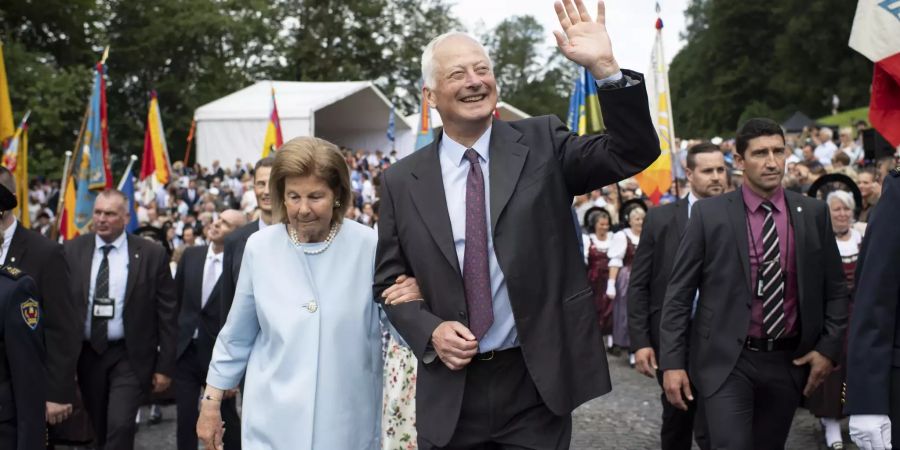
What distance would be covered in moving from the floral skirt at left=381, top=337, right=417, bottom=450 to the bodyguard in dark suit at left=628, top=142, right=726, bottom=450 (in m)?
1.43

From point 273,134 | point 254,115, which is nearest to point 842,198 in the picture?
point 273,134

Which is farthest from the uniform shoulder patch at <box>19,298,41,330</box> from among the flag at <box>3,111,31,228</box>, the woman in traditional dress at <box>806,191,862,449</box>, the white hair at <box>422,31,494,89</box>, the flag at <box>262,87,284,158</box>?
the flag at <box>262,87,284,158</box>

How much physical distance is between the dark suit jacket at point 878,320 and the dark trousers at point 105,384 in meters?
5.05

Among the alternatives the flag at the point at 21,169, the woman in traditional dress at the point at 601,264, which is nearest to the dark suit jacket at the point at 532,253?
the flag at the point at 21,169

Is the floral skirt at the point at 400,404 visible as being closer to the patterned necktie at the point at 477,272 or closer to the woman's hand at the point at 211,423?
the woman's hand at the point at 211,423

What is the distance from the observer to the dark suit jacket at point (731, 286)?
5.35m

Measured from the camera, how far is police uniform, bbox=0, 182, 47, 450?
480cm

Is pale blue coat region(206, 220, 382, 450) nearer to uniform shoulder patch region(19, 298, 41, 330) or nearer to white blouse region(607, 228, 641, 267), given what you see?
uniform shoulder patch region(19, 298, 41, 330)

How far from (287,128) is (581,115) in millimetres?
22437

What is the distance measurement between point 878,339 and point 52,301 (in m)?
4.38

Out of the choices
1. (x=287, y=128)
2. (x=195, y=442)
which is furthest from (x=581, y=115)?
(x=287, y=128)

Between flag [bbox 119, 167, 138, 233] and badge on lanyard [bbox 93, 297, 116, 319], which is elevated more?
flag [bbox 119, 167, 138, 233]

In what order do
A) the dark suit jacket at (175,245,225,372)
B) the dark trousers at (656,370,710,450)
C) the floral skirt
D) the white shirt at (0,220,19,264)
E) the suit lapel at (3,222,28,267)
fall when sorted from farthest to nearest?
the dark suit jacket at (175,245,225,372) < the dark trousers at (656,370,710,450) < the floral skirt < the white shirt at (0,220,19,264) < the suit lapel at (3,222,28,267)

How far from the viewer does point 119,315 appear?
7.59 m
